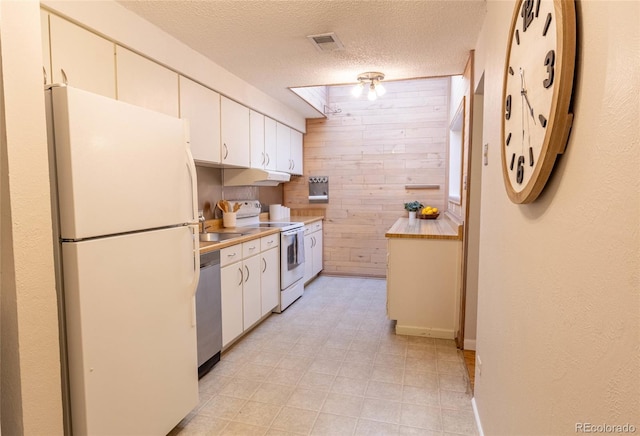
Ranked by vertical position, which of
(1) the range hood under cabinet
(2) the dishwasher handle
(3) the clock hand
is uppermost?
(3) the clock hand

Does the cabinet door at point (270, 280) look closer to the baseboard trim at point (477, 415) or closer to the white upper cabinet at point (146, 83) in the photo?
the white upper cabinet at point (146, 83)

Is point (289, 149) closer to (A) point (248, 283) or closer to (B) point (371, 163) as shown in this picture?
(B) point (371, 163)

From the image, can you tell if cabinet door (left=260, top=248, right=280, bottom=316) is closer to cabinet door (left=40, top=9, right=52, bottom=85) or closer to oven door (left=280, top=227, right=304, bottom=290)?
oven door (left=280, top=227, right=304, bottom=290)

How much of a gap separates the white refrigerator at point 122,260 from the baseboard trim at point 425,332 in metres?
1.89

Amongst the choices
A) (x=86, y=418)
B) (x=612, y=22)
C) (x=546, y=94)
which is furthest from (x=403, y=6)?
(x=86, y=418)

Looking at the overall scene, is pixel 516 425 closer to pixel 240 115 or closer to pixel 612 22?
pixel 612 22

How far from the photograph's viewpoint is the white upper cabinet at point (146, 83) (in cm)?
217

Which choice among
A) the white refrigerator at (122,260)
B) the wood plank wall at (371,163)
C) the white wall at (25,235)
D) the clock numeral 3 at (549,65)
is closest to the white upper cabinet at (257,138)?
the wood plank wall at (371,163)

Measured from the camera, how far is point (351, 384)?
241 centimetres

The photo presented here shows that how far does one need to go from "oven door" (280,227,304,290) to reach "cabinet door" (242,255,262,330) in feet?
1.65

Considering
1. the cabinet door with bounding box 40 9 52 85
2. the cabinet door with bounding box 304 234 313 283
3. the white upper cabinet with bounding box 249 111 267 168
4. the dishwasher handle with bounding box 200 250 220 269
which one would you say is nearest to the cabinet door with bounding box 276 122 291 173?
the white upper cabinet with bounding box 249 111 267 168

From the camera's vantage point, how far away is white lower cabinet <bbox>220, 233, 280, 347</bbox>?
282cm

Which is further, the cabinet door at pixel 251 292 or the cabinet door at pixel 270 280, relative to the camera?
the cabinet door at pixel 270 280

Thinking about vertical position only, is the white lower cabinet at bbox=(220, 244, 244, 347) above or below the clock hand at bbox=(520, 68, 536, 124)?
below
